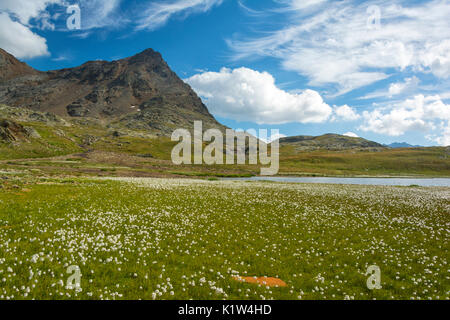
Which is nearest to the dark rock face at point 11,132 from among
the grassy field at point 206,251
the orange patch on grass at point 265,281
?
the grassy field at point 206,251

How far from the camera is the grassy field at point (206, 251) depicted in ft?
27.1

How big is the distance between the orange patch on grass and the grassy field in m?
0.33

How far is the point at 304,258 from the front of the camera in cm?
1166

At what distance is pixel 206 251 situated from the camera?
11.9 m

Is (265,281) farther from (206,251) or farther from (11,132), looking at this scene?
(11,132)

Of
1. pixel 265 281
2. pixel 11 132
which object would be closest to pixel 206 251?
pixel 265 281

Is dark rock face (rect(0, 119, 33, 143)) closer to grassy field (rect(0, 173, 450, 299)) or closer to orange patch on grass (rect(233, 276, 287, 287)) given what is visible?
grassy field (rect(0, 173, 450, 299))

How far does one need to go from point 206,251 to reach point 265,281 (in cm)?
368

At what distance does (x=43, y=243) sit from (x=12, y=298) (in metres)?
4.58

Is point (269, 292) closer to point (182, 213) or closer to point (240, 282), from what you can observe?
point (240, 282)

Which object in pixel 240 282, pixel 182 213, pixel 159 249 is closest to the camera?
pixel 240 282
